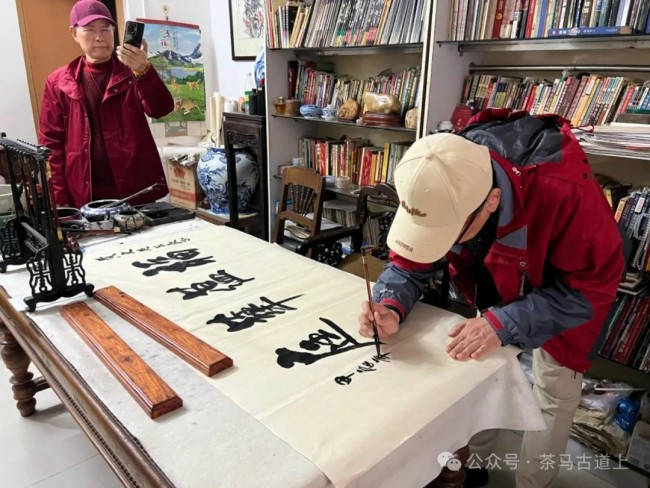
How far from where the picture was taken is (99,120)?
2.09 metres

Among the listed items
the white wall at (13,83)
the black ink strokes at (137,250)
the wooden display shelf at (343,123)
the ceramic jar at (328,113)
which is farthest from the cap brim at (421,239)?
the white wall at (13,83)

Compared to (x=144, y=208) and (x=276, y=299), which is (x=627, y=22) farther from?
(x=144, y=208)

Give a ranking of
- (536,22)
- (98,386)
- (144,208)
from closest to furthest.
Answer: (98,386)
(536,22)
(144,208)

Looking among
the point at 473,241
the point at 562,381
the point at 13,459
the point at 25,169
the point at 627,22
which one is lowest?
the point at 13,459

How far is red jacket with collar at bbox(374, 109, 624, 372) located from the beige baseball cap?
0.11m

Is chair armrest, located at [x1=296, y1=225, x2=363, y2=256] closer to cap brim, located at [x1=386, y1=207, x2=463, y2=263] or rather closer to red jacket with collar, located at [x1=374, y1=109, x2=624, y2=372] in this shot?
red jacket with collar, located at [x1=374, y1=109, x2=624, y2=372]

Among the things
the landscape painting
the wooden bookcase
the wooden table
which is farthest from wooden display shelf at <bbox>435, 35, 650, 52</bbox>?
the landscape painting

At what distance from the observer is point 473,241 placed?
1230 mm

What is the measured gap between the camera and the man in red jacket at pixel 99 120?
203 cm

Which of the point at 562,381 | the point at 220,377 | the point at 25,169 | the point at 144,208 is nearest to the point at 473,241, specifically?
the point at 562,381

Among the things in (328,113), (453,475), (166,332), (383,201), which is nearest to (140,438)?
(166,332)

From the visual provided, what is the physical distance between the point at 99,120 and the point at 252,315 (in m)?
1.38

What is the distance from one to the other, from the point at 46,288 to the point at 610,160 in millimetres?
2080

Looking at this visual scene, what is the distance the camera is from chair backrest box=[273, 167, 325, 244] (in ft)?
6.80
